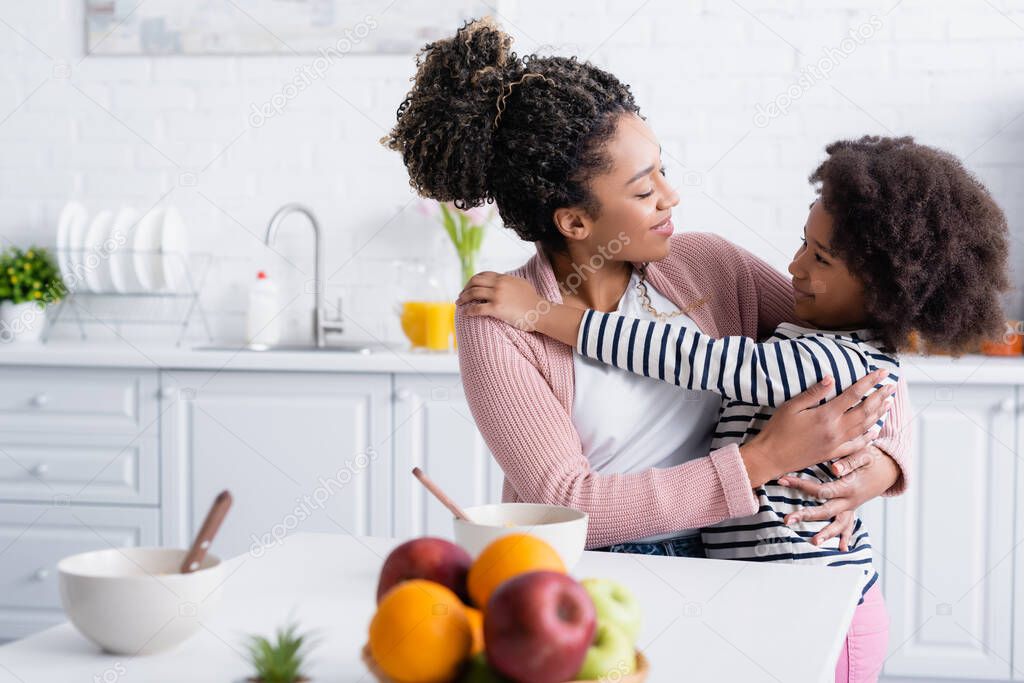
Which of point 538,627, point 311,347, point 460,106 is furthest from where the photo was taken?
point 311,347

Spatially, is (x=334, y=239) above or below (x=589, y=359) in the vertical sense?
above

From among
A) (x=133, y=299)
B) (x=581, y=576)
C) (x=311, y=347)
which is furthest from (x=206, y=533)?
(x=133, y=299)

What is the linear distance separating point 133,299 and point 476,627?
2819mm

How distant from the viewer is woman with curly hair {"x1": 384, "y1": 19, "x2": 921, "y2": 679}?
1345 millimetres

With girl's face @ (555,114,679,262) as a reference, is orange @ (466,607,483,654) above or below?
below

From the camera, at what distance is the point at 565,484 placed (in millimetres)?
1354

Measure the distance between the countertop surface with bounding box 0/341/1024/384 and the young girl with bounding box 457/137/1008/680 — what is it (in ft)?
3.56

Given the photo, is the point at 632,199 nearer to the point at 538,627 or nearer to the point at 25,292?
the point at 538,627

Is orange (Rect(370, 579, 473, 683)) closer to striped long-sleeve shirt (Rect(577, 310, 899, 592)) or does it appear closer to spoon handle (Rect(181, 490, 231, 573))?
spoon handle (Rect(181, 490, 231, 573))

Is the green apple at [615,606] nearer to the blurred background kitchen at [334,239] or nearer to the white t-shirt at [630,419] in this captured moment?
the white t-shirt at [630,419]

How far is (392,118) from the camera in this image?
3.20 m

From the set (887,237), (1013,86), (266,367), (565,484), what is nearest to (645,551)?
(565,484)

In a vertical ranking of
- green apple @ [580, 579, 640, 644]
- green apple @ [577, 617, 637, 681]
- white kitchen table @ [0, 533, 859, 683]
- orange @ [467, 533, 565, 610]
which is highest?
orange @ [467, 533, 565, 610]

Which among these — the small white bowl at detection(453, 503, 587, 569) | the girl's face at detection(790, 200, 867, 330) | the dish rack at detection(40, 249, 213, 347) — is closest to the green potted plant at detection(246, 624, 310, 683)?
the small white bowl at detection(453, 503, 587, 569)
